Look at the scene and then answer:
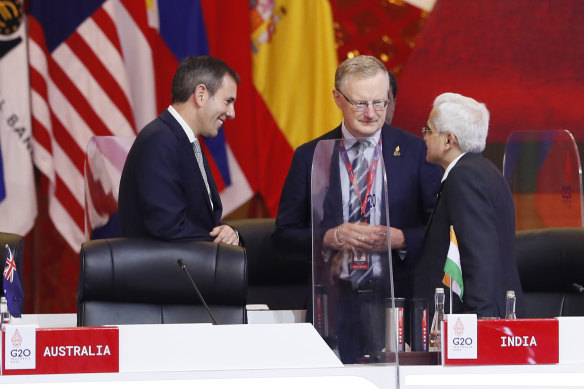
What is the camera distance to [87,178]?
5.18 metres

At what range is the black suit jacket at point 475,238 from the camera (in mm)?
3266

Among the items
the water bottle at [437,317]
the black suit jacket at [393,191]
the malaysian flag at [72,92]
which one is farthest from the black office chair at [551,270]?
the malaysian flag at [72,92]

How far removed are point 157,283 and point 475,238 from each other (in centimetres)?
104

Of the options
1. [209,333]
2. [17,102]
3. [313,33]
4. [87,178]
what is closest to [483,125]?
[209,333]

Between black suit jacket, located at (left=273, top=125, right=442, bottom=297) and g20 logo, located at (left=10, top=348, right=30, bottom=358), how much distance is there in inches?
62.4

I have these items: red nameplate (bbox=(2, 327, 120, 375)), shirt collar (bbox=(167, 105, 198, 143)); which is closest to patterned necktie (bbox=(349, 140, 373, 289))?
red nameplate (bbox=(2, 327, 120, 375))

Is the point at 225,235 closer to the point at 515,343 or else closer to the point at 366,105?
the point at 366,105

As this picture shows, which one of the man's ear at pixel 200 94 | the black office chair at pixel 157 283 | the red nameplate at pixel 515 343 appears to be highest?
the man's ear at pixel 200 94

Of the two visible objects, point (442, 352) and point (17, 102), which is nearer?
point (442, 352)

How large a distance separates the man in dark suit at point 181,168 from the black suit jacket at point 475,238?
2.71ft

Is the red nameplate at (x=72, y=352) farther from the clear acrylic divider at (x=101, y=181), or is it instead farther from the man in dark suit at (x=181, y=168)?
the clear acrylic divider at (x=101, y=181)

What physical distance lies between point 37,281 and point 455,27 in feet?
9.89

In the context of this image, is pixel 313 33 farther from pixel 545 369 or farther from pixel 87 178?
pixel 545 369

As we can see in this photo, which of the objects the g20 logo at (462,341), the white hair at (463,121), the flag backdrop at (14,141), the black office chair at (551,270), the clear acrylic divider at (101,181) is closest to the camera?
the g20 logo at (462,341)
